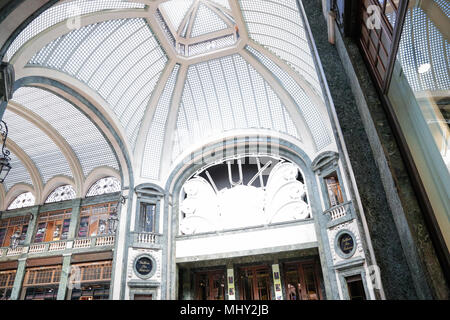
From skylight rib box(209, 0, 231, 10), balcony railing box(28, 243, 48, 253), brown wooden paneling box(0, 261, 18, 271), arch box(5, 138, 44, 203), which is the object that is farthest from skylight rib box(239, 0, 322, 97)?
brown wooden paneling box(0, 261, 18, 271)

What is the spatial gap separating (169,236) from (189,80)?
7115 millimetres

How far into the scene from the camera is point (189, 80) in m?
13.8

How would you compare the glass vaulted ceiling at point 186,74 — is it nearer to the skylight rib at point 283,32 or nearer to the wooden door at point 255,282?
the skylight rib at point 283,32

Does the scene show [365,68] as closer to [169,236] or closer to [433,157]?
[433,157]

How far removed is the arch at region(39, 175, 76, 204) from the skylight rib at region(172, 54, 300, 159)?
6319mm

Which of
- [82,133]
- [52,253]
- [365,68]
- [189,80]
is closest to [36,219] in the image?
[52,253]

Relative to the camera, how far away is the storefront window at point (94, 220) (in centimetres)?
1450

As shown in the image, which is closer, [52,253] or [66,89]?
[66,89]

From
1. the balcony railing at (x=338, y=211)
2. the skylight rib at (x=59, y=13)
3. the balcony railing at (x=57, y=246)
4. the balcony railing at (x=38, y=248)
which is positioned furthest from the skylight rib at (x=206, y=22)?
the balcony railing at (x=38, y=248)

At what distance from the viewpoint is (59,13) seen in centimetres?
858

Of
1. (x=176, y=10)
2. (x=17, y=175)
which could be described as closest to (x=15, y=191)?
(x=17, y=175)

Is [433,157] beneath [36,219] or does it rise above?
beneath

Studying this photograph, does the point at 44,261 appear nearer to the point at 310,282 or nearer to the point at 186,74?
the point at 186,74

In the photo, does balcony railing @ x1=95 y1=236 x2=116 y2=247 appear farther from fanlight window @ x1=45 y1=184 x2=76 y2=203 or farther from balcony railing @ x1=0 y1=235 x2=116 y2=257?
fanlight window @ x1=45 y1=184 x2=76 y2=203
